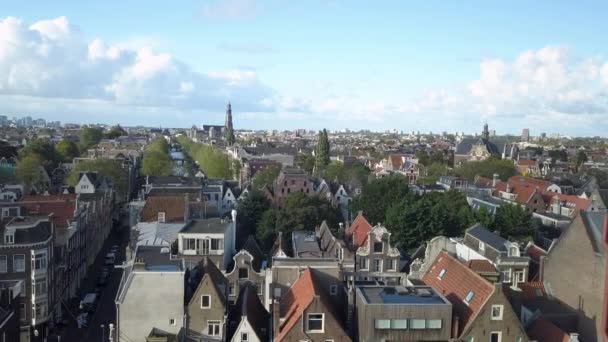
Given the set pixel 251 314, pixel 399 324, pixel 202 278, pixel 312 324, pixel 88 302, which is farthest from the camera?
pixel 88 302

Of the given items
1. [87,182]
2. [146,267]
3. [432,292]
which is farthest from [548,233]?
[87,182]

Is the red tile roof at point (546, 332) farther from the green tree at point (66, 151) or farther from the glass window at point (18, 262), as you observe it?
the green tree at point (66, 151)

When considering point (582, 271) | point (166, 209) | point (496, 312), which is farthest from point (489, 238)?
point (166, 209)

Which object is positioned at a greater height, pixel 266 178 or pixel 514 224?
pixel 266 178

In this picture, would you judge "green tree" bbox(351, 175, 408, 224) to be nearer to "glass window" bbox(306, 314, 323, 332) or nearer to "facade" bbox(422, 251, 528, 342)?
"facade" bbox(422, 251, 528, 342)

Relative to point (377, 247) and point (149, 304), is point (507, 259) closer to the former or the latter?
point (377, 247)

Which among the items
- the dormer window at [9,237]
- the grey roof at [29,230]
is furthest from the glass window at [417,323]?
the dormer window at [9,237]

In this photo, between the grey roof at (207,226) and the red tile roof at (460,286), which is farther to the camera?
the grey roof at (207,226)
